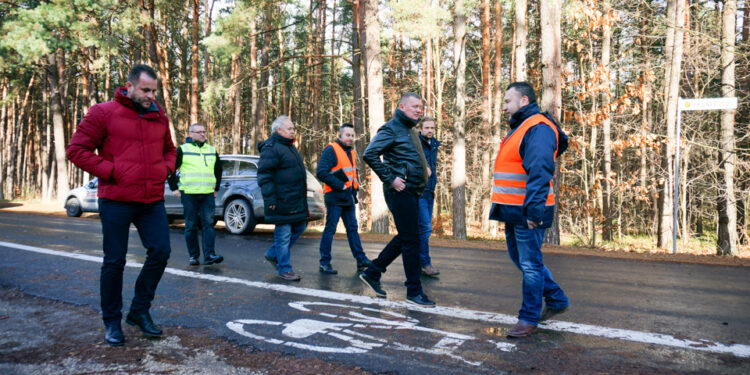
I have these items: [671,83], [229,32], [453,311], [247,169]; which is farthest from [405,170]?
[671,83]

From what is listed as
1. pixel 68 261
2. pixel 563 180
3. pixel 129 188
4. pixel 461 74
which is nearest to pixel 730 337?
pixel 129 188

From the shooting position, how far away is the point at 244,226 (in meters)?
11.7

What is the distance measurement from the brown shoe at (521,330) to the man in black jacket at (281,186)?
2891 mm

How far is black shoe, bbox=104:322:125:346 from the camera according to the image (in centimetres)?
369

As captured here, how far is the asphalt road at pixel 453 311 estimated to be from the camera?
11.3 ft

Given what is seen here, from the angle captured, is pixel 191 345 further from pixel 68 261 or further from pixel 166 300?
pixel 68 261

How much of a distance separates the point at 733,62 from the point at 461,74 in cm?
781

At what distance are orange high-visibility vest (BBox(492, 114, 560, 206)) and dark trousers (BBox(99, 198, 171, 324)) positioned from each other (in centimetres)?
263

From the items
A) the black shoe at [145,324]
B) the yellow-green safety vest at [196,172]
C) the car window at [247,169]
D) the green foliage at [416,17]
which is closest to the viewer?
the black shoe at [145,324]

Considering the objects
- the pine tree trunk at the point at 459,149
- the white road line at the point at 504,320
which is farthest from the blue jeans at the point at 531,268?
the pine tree trunk at the point at 459,149

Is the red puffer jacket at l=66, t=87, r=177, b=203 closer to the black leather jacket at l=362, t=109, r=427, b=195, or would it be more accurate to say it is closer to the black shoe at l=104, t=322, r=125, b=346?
the black shoe at l=104, t=322, r=125, b=346

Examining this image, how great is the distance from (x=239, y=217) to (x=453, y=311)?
8.17m

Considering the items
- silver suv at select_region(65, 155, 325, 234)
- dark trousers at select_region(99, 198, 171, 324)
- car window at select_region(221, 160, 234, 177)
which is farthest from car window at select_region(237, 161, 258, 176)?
dark trousers at select_region(99, 198, 171, 324)

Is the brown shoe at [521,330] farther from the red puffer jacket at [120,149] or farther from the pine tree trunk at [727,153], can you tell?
the pine tree trunk at [727,153]
